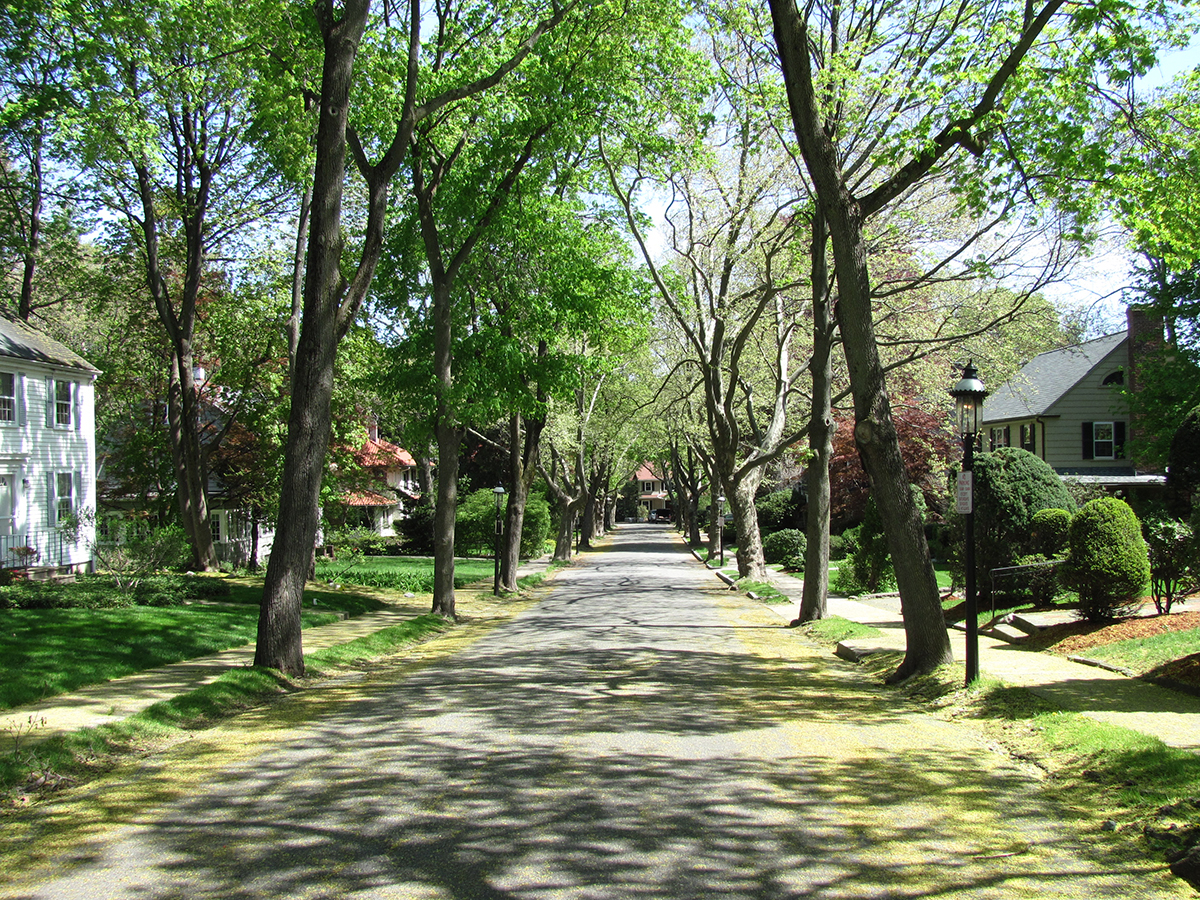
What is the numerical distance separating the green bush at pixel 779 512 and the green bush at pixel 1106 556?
114 feet

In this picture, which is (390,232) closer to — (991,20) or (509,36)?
(509,36)

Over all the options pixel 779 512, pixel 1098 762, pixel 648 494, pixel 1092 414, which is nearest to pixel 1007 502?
pixel 1098 762

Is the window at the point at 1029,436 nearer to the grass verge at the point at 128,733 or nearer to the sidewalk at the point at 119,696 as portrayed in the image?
the sidewalk at the point at 119,696

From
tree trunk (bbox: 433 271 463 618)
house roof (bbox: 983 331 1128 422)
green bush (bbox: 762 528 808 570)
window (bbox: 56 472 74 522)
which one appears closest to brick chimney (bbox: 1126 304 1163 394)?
house roof (bbox: 983 331 1128 422)

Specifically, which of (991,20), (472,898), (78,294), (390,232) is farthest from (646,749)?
→ (78,294)

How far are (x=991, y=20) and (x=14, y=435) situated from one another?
86.5ft

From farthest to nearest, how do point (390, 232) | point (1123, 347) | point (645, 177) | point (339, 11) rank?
point (1123, 347)
point (645, 177)
point (390, 232)
point (339, 11)

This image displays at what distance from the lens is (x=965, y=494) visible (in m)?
9.91

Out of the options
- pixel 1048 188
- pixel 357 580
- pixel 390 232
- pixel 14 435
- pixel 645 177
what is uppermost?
pixel 645 177

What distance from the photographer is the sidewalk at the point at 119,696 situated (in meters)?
8.31

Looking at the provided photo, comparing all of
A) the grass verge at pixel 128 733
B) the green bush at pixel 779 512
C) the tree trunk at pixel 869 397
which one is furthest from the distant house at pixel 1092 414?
the grass verge at pixel 128 733

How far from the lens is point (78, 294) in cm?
2880

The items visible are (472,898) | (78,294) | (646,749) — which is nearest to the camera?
(472,898)

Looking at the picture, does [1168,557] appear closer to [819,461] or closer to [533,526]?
[819,461]
